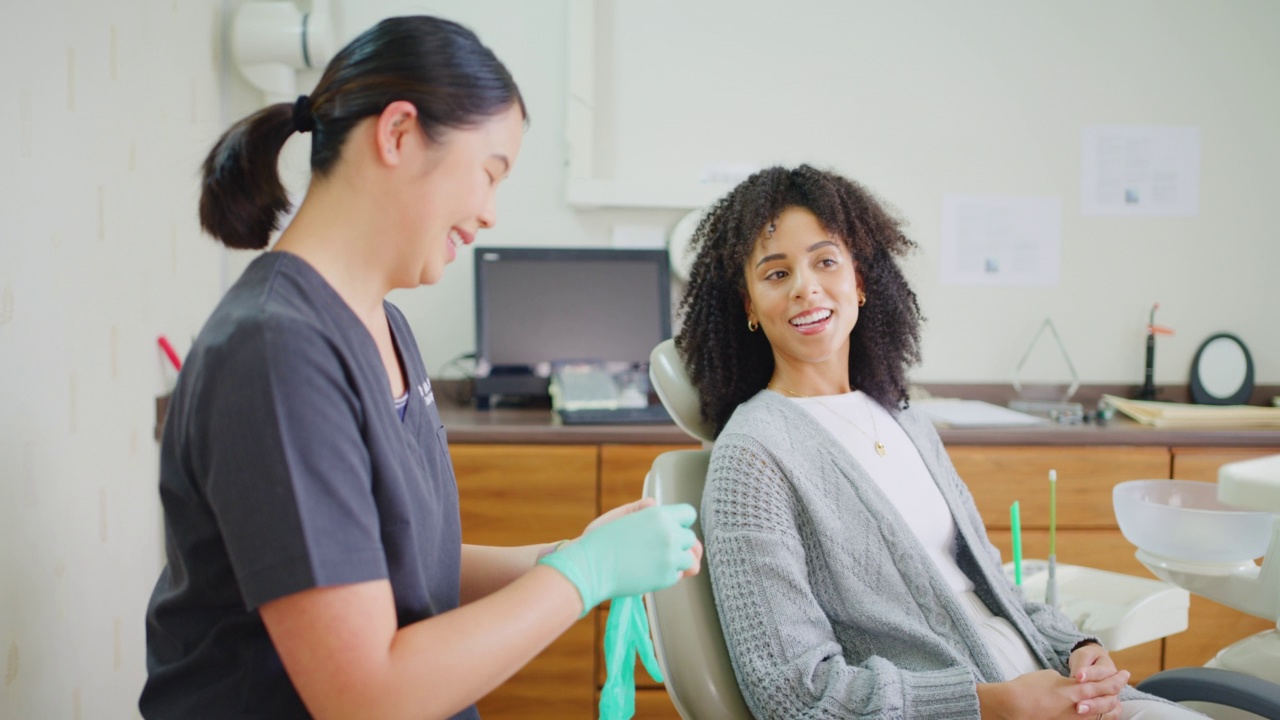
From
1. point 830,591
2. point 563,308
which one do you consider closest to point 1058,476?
point 830,591

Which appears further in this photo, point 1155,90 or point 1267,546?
point 1155,90

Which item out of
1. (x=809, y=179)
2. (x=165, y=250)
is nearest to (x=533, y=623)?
(x=809, y=179)

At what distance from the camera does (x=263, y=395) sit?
0.70 m

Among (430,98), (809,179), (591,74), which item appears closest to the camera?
(430,98)

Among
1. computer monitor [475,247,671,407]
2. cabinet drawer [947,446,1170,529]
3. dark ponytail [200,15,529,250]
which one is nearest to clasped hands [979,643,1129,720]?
dark ponytail [200,15,529,250]

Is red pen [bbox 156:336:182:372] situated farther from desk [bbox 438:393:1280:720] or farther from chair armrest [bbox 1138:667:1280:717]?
chair armrest [bbox 1138:667:1280:717]

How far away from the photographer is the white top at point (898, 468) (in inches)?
52.4

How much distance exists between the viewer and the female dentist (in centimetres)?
70

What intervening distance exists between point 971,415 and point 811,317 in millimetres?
1112

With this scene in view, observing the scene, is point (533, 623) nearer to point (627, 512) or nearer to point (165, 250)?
point (627, 512)

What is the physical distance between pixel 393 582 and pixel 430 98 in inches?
17.4

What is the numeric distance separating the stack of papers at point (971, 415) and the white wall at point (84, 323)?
1.65 m

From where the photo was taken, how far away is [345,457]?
0.74m

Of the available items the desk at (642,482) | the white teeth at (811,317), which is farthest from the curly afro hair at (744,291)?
the desk at (642,482)
